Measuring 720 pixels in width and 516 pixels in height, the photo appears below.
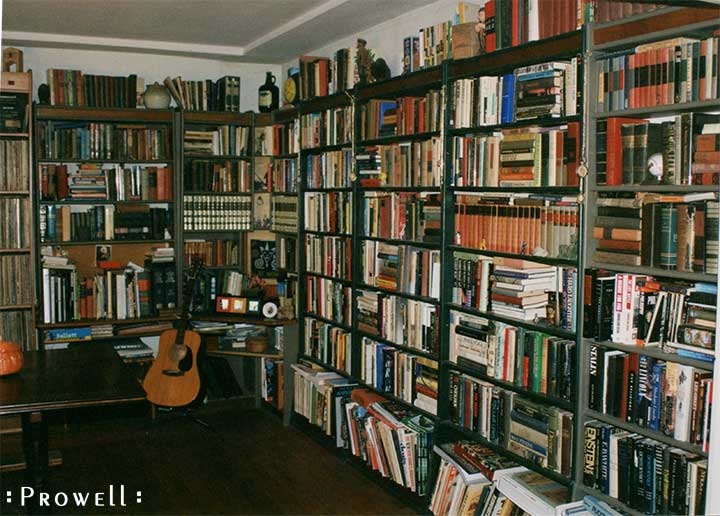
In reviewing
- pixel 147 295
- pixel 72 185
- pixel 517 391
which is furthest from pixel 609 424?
pixel 72 185

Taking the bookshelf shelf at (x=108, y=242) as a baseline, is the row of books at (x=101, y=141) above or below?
above

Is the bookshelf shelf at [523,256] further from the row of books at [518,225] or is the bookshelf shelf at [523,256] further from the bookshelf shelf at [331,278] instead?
the bookshelf shelf at [331,278]

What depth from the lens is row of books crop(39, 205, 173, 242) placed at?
5.43 meters

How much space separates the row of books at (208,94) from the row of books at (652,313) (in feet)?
12.4

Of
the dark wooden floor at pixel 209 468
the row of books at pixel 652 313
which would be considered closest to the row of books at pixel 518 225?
the row of books at pixel 652 313

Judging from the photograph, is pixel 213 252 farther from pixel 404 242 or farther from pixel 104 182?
pixel 404 242

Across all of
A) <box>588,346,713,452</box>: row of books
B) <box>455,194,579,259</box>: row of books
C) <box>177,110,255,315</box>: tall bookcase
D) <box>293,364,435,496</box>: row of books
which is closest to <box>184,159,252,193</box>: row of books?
<box>177,110,255,315</box>: tall bookcase

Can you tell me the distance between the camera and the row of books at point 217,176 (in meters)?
5.79

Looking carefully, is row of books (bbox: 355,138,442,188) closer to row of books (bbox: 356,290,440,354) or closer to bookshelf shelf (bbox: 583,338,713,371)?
row of books (bbox: 356,290,440,354)

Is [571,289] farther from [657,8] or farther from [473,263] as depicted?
[657,8]

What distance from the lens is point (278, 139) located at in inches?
224

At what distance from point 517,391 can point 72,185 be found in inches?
144

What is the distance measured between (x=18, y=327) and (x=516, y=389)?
3.58 metres

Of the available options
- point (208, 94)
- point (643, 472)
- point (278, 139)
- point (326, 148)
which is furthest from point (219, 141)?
point (643, 472)
